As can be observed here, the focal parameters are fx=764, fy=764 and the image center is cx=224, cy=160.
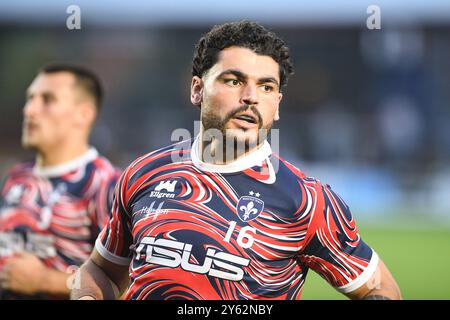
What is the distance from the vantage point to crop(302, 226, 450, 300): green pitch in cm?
952

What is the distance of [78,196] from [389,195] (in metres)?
12.8

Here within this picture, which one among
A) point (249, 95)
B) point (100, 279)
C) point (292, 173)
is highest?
point (249, 95)

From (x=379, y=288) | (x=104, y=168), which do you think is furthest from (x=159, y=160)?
(x=104, y=168)

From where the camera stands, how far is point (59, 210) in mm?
5367

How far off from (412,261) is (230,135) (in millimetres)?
9747

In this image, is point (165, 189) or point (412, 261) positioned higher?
point (165, 189)

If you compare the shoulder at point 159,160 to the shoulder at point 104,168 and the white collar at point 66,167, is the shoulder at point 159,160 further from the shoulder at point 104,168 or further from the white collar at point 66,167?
the white collar at point 66,167

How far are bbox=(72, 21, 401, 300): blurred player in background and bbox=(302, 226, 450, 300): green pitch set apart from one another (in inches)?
230

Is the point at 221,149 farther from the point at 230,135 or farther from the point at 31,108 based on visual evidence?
the point at 31,108

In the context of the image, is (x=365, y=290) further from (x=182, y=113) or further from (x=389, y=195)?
(x=182, y=113)

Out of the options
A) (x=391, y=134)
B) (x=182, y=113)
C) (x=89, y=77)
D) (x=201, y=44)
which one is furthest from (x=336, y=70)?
(x=201, y=44)

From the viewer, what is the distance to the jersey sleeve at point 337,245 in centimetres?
320

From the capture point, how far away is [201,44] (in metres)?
3.53

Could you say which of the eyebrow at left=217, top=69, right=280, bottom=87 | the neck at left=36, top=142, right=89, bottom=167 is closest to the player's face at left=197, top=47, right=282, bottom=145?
the eyebrow at left=217, top=69, right=280, bottom=87
